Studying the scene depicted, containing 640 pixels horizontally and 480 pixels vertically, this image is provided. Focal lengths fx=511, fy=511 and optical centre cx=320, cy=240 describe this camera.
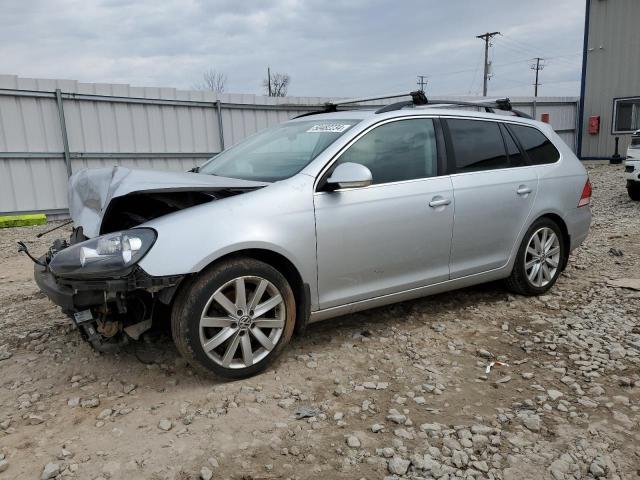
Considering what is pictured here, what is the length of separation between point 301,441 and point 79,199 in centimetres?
210

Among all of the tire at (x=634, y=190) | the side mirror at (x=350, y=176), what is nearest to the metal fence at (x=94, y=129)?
the tire at (x=634, y=190)

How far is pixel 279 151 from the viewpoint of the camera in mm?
3771

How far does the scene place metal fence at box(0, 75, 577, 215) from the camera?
9.35 meters

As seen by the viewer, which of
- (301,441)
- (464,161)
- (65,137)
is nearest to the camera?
(301,441)

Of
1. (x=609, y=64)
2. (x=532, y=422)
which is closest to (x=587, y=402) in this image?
(x=532, y=422)

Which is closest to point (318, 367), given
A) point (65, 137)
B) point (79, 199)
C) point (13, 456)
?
point (13, 456)

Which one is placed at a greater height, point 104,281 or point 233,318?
point 104,281

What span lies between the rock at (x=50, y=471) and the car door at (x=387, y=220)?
1.68 metres

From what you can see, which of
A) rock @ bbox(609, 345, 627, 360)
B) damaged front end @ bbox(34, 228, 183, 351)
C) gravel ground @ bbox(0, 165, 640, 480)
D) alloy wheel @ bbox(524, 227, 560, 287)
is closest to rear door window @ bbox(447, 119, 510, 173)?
alloy wheel @ bbox(524, 227, 560, 287)

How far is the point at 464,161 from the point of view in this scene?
3.99 meters

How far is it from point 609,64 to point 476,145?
17889mm

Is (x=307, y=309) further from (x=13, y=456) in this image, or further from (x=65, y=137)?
Result: (x=65, y=137)

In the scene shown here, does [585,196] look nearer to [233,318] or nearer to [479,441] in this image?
[479,441]

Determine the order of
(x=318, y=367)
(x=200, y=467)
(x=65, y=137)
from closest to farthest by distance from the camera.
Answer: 1. (x=200, y=467)
2. (x=318, y=367)
3. (x=65, y=137)
